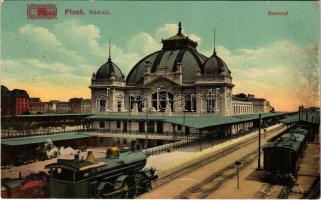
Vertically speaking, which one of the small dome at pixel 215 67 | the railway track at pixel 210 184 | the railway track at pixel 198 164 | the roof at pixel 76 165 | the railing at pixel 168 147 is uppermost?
the small dome at pixel 215 67

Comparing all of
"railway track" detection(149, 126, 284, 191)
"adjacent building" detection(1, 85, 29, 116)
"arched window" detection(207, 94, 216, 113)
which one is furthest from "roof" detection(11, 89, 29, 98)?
"arched window" detection(207, 94, 216, 113)

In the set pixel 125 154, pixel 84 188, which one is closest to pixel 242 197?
pixel 125 154

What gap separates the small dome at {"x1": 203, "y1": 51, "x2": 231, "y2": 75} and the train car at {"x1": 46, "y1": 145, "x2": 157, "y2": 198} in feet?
71.4

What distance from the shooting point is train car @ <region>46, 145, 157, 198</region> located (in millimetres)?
13836

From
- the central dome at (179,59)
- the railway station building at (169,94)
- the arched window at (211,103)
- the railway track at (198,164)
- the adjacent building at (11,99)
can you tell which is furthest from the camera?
the central dome at (179,59)

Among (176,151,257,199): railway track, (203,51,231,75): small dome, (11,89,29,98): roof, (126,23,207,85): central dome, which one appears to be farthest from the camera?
(126,23,207,85): central dome

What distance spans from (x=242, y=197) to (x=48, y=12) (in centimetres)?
1436

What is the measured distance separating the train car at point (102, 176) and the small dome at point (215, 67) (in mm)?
21765

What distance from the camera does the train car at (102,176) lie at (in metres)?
13.8

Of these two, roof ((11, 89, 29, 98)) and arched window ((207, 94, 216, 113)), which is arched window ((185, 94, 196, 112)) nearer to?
arched window ((207, 94, 216, 113))

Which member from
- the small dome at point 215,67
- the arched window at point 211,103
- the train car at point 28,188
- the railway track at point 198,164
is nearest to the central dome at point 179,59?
the small dome at point 215,67

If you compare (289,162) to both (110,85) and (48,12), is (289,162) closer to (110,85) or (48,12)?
(48,12)

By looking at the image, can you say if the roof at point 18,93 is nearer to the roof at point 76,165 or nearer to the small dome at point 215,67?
the roof at point 76,165

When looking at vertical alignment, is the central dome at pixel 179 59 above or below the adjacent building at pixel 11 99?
above
